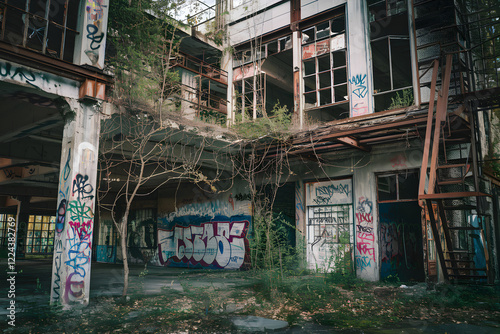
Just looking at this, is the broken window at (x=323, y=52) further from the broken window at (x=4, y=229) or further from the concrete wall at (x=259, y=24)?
the broken window at (x=4, y=229)

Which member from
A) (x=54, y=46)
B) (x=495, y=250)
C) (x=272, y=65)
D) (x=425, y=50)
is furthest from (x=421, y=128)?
(x=54, y=46)

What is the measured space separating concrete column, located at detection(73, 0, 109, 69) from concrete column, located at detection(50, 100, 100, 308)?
41.1 inches

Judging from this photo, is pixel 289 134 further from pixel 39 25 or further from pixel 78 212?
pixel 39 25

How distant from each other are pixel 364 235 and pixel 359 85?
4.99 metres

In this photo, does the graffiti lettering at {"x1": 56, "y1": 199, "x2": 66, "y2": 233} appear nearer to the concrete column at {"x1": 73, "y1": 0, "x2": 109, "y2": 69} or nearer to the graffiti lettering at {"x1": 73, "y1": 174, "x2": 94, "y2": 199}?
the graffiti lettering at {"x1": 73, "y1": 174, "x2": 94, "y2": 199}

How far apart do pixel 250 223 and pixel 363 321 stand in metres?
8.26

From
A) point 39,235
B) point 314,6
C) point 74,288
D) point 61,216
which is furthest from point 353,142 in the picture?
point 39,235

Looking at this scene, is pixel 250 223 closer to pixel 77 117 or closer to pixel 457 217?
pixel 457 217

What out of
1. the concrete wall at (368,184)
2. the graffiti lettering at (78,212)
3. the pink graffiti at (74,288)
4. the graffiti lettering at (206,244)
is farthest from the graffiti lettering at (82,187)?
the graffiti lettering at (206,244)

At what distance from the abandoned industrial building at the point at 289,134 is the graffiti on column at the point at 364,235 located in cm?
4

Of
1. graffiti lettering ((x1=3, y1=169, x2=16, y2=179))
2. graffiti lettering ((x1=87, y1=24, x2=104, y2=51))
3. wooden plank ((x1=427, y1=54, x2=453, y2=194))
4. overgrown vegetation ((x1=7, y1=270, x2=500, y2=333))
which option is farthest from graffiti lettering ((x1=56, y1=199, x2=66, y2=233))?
graffiti lettering ((x1=3, y1=169, x2=16, y2=179))

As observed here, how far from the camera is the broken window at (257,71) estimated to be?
14656mm

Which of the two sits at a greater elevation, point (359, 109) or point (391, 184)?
point (359, 109)

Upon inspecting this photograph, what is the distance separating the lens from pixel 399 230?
1302 centimetres
